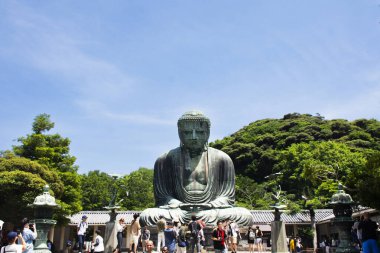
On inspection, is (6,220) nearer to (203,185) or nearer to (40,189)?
(40,189)

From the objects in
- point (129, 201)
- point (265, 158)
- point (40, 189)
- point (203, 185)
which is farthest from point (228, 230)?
point (265, 158)

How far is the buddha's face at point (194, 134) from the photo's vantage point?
56.9 feet

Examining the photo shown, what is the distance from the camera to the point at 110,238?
13578mm

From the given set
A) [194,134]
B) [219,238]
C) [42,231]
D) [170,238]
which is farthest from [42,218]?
[194,134]

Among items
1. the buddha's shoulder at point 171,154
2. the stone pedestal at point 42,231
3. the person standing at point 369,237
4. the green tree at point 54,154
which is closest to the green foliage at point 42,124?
the green tree at point 54,154

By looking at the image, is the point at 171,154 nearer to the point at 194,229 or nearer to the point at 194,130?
the point at 194,130

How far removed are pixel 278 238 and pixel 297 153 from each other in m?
24.2

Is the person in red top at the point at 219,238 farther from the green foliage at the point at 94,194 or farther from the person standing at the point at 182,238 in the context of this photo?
the green foliage at the point at 94,194

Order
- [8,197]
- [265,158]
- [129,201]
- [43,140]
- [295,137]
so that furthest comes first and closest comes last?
[295,137] → [265,158] → [129,201] → [43,140] → [8,197]

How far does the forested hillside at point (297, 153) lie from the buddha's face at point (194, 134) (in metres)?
5.32

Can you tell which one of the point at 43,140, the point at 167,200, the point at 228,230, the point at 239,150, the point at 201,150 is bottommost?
the point at 228,230

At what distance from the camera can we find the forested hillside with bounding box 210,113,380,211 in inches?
1215

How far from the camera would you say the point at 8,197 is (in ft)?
73.9

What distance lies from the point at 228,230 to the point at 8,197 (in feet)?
47.5
